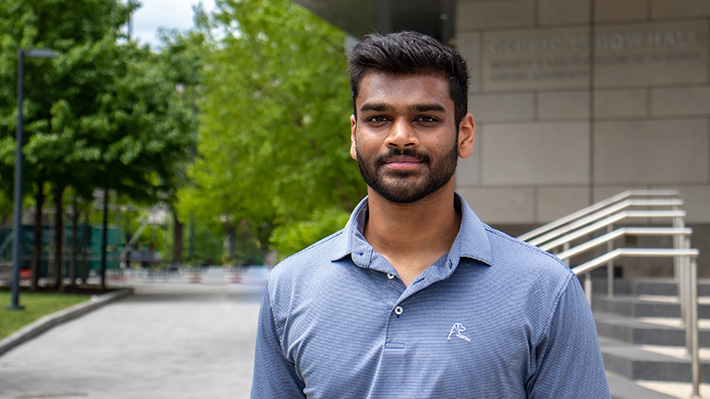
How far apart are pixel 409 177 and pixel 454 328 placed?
1.15 feet

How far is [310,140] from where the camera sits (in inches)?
1165

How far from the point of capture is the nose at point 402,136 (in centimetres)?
216

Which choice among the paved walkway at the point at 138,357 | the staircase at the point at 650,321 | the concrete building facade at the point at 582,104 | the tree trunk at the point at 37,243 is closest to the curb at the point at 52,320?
the paved walkway at the point at 138,357

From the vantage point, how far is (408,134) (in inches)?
85.2

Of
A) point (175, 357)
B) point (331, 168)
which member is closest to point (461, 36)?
point (175, 357)

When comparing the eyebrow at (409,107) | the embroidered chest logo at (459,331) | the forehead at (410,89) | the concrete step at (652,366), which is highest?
the forehead at (410,89)

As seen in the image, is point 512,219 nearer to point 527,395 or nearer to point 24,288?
point 527,395

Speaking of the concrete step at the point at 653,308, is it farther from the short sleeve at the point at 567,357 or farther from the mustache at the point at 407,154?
the mustache at the point at 407,154

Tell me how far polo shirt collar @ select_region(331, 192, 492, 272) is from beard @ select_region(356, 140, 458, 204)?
123 millimetres

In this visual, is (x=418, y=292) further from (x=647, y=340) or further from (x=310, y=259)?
(x=647, y=340)

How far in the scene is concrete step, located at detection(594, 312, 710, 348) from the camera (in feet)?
29.6

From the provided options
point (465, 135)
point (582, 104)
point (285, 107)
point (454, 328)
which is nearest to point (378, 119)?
point (465, 135)

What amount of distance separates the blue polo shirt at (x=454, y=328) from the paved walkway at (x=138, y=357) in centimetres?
842

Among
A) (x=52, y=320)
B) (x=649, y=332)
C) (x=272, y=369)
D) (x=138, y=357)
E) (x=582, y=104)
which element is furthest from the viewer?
(x=52, y=320)
